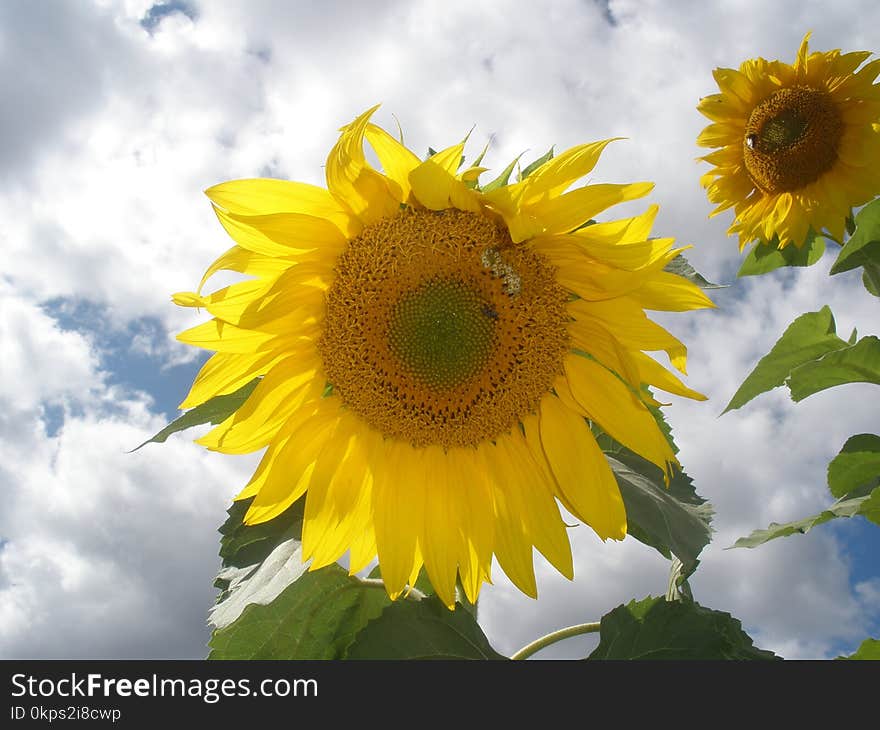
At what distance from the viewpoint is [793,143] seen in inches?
200

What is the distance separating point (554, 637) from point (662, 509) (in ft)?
1.75

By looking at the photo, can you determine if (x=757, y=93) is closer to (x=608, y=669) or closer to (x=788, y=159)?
(x=788, y=159)

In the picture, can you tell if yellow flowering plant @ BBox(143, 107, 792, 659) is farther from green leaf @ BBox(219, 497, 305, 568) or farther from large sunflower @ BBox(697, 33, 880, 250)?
large sunflower @ BBox(697, 33, 880, 250)

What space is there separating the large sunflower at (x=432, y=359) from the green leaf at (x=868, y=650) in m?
0.79

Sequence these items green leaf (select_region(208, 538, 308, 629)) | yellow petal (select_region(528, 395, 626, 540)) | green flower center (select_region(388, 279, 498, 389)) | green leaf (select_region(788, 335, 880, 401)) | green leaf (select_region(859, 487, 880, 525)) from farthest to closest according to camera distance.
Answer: green leaf (select_region(788, 335, 880, 401)) → green leaf (select_region(859, 487, 880, 525)) → green flower center (select_region(388, 279, 498, 389)) → yellow petal (select_region(528, 395, 626, 540)) → green leaf (select_region(208, 538, 308, 629))

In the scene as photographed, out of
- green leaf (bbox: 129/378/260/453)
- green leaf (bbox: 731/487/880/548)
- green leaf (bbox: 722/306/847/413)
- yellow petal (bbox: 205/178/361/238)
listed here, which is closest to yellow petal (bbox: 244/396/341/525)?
green leaf (bbox: 129/378/260/453)

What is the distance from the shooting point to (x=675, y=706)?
5.99 feet

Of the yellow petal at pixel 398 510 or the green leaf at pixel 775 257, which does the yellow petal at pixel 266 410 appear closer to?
the yellow petal at pixel 398 510

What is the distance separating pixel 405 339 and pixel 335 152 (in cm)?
52

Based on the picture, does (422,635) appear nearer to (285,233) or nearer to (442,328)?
(442,328)

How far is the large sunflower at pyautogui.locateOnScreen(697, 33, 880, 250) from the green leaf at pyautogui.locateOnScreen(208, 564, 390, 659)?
11.8 ft

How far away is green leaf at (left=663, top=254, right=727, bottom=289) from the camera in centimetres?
204

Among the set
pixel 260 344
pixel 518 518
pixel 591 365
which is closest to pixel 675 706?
pixel 518 518

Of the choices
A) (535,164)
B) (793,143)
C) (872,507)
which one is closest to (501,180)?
(535,164)
